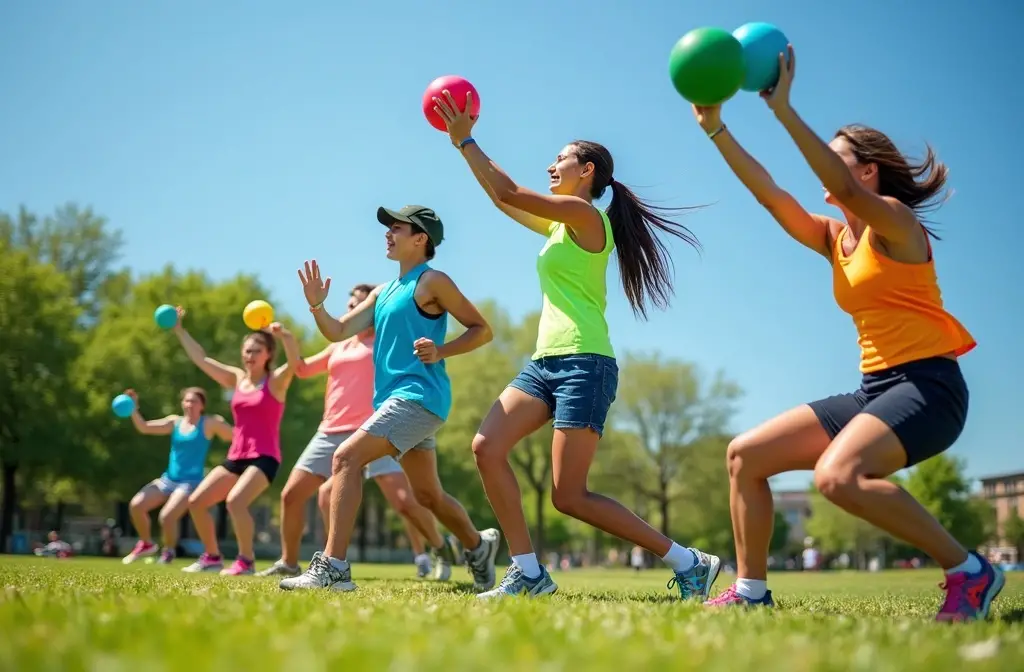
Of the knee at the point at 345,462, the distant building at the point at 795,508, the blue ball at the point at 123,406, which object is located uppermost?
the blue ball at the point at 123,406

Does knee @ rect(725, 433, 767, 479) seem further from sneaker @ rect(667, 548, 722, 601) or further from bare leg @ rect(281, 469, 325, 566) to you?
bare leg @ rect(281, 469, 325, 566)

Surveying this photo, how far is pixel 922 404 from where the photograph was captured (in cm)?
457

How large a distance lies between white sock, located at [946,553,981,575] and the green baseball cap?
447cm

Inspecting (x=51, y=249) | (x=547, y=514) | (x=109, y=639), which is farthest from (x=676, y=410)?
(x=109, y=639)

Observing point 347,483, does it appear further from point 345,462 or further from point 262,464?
point 262,464

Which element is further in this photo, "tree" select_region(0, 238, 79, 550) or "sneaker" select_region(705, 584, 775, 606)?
"tree" select_region(0, 238, 79, 550)

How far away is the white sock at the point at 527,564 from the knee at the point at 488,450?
2.12ft

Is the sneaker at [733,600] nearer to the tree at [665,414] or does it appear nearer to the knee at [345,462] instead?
the knee at [345,462]

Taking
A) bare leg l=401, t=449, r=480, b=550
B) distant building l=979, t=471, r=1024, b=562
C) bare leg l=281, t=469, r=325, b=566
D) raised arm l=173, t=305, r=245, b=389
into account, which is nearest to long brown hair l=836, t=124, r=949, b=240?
bare leg l=401, t=449, r=480, b=550

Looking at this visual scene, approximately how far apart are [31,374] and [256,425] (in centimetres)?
2519

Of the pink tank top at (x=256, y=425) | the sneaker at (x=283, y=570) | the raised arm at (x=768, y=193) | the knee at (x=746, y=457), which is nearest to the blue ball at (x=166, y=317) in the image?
the pink tank top at (x=256, y=425)

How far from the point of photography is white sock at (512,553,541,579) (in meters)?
6.06

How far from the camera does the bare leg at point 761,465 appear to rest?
504 cm

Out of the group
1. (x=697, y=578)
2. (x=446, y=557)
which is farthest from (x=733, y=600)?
(x=446, y=557)
